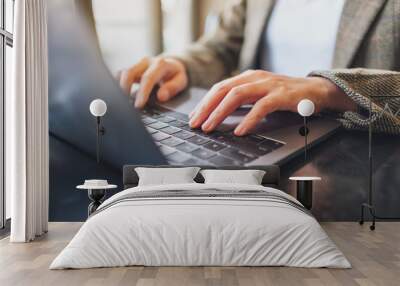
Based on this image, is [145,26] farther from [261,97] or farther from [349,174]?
[349,174]

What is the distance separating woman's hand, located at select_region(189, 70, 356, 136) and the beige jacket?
0.13 metres

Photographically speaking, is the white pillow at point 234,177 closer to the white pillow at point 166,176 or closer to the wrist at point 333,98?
the white pillow at point 166,176

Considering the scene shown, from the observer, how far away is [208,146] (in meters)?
7.12

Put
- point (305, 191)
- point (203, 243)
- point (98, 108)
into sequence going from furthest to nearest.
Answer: point (98, 108), point (305, 191), point (203, 243)

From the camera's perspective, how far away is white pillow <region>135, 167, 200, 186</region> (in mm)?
6531

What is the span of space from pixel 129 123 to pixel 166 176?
1080mm

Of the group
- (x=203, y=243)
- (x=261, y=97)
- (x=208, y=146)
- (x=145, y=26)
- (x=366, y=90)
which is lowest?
(x=203, y=243)

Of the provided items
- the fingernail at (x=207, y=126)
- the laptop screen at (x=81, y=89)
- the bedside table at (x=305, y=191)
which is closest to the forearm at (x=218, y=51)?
the fingernail at (x=207, y=126)

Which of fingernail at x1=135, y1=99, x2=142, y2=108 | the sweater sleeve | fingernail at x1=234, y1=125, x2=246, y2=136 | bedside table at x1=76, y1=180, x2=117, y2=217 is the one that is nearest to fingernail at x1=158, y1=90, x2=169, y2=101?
fingernail at x1=135, y1=99, x2=142, y2=108

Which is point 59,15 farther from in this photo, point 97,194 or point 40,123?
point 97,194

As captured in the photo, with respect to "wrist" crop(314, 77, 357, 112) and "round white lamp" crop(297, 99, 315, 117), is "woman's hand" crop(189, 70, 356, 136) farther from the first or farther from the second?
"round white lamp" crop(297, 99, 315, 117)

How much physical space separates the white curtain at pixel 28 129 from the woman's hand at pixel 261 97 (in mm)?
2017

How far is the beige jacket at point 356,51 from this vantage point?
23.4 feet

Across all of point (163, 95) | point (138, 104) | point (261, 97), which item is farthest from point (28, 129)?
point (261, 97)
